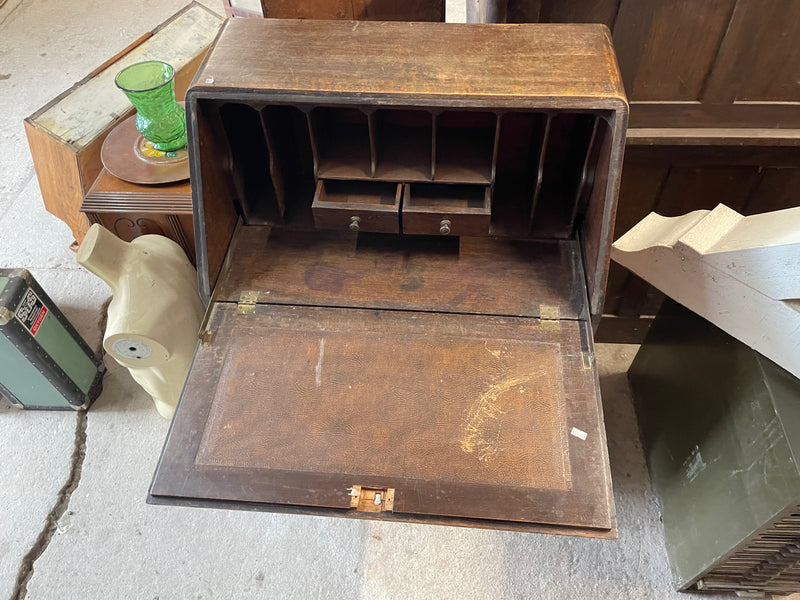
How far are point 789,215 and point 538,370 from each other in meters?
0.61

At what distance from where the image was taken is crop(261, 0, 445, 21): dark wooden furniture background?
1497 mm

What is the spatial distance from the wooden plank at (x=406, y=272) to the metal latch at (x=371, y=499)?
1.20ft

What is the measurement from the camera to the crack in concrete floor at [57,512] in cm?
169

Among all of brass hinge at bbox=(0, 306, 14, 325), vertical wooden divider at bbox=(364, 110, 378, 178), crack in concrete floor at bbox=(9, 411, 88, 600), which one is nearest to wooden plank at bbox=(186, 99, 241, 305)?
vertical wooden divider at bbox=(364, 110, 378, 178)

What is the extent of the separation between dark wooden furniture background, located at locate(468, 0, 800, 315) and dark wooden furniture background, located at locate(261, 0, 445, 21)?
0.47 feet

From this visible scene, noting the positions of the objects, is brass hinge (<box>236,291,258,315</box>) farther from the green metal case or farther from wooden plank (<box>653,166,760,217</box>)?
wooden plank (<box>653,166,760,217</box>)

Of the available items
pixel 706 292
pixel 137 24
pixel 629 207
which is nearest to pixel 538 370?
pixel 706 292

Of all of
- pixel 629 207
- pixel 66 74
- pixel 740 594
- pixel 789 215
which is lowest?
pixel 740 594

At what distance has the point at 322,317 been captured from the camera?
47.1 inches

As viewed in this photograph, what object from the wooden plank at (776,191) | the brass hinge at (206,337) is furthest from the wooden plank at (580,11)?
the brass hinge at (206,337)

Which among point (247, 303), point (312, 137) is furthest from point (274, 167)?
point (247, 303)

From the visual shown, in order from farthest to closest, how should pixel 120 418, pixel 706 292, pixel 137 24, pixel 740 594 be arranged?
pixel 137 24 → pixel 120 418 → pixel 740 594 → pixel 706 292

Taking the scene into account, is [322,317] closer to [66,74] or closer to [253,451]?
[253,451]

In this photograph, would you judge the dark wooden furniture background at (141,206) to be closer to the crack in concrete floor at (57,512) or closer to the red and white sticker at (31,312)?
the red and white sticker at (31,312)
